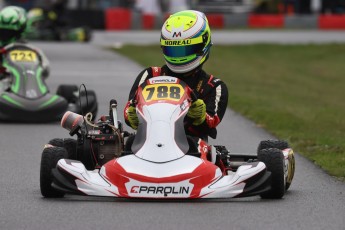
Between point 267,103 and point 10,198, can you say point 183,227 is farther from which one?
point 267,103

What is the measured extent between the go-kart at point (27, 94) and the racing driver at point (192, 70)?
5.06 meters

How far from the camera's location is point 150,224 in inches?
287

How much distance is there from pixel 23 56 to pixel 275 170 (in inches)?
276

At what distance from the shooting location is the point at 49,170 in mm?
8320

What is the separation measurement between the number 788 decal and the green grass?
221 cm

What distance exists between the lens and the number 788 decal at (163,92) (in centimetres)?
856

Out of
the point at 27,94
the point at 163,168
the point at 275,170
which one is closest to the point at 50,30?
the point at 27,94

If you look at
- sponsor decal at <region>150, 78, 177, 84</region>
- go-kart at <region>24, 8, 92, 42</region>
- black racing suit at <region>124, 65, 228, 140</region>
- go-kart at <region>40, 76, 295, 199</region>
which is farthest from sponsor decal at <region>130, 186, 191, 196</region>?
go-kart at <region>24, 8, 92, 42</region>

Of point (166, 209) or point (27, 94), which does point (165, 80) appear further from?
point (27, 94)

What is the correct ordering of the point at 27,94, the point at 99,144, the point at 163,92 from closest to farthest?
the point at 163,92 → the point at 99,144 → the point at 27,94

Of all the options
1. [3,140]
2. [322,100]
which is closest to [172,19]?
[3,140]

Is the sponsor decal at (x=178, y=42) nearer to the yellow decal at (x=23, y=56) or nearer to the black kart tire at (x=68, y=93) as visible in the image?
the yellow decal at (x=23, y=56)

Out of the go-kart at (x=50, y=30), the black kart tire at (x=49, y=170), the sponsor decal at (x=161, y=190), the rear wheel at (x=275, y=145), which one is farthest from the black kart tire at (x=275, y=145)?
the go-kart at (x=50, y=30)

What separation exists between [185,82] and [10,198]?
1.65 m
